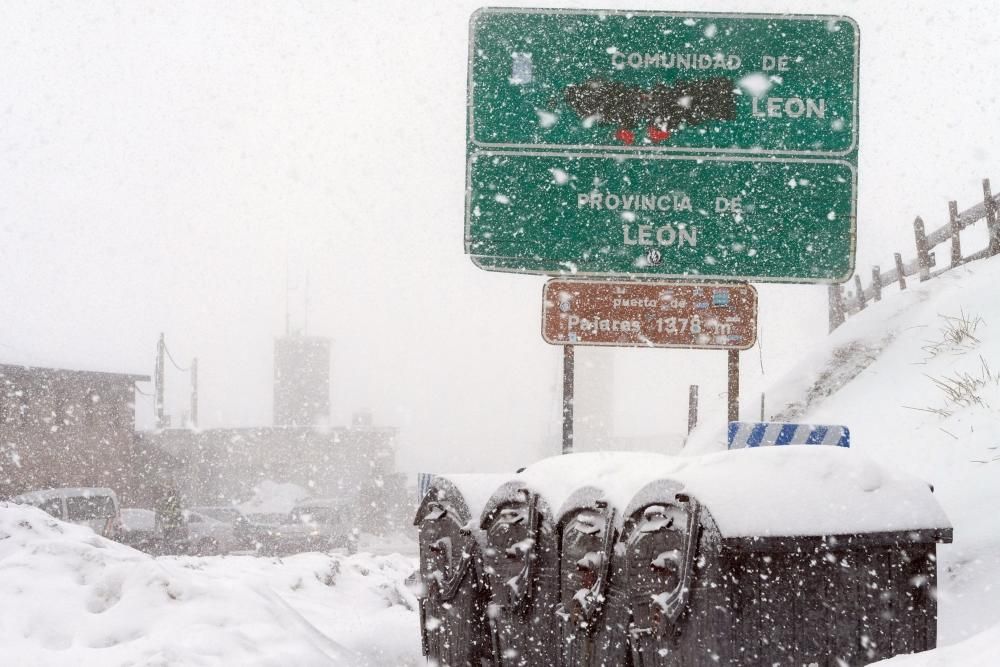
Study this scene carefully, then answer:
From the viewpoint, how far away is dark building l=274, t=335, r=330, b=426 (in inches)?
2815

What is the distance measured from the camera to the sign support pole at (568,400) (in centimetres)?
864

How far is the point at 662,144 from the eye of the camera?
8453mm

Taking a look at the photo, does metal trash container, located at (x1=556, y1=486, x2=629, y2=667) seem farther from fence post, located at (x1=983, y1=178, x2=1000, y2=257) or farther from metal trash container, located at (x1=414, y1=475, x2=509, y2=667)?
fence post, located at (x1=983, y1=178, x2=1000, y2=257)

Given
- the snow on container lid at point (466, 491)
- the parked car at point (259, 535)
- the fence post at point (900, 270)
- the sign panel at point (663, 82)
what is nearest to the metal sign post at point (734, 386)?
the sign panel at point (663, 82)

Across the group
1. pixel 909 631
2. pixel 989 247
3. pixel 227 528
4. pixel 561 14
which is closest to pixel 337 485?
pixel 227 528

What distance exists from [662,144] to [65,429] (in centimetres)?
2670

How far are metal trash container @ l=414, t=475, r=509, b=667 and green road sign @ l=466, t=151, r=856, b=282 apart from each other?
9.62ft

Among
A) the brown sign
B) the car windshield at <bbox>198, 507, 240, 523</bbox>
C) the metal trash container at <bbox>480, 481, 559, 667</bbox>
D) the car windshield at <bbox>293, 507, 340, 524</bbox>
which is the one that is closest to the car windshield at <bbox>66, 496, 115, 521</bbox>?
the car windshield at <bbox>198, 507, 240, 523</bbox>

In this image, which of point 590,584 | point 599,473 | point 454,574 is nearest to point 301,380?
point 454,574

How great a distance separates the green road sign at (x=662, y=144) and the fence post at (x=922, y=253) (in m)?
8.78

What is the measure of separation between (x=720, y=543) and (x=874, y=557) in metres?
0.69

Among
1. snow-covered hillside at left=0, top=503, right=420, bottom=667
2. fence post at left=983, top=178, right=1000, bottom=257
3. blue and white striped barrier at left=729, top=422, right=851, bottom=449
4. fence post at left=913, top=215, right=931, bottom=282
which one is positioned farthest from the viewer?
fence post at left=913, top=215, right=931, bottom=282

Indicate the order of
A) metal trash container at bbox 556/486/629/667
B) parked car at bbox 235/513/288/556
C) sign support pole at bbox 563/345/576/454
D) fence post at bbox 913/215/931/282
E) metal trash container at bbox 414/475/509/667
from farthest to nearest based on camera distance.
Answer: parked car at bbox 235/513/288/556 → fence post at bbox 913/215/931/282 → sign support pole at bbox 563/345/576/454 → metal trash container at bbox 414/475/509/667 → metal trash container at bbox 556/486/629/667

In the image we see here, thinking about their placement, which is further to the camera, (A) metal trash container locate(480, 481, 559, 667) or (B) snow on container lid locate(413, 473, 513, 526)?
(B) snow on container lid locate(413, 473, 513, 526)
